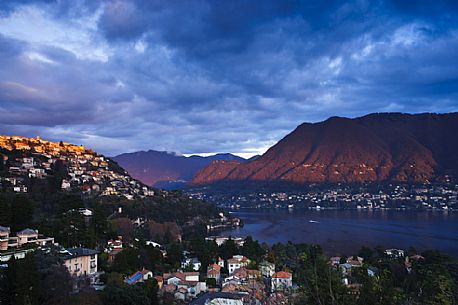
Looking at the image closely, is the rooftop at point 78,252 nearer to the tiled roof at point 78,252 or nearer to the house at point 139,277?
the tiled roof at point 78,252

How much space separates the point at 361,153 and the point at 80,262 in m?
85.9

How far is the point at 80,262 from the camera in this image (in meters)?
9.77

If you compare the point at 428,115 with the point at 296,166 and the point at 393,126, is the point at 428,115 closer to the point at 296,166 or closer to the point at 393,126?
the point at 393,126

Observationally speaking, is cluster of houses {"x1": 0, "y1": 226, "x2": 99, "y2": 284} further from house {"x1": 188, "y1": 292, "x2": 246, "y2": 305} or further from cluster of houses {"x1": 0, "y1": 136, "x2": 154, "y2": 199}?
cluster of houses {"x1": 0, "y1": 136, "x2": 154, "y2": 199}

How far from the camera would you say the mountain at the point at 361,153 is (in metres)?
76.9

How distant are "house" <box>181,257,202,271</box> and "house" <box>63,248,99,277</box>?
3.56 meters

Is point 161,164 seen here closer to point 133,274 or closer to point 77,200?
point 77,200

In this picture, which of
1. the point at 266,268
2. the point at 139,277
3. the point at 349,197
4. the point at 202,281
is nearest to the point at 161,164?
the point at 349,197

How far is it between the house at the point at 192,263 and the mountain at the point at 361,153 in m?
62.7

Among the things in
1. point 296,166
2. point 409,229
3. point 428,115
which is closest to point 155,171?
point 296,166

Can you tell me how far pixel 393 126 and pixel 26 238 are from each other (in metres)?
107

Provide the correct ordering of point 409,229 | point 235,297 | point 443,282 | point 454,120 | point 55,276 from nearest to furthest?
point 443,282 < point 55,276 < point 235,297 < point 409,229 < point 454,120

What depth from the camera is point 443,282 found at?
2.14 m

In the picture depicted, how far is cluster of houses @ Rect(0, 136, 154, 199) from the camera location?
23594 millimetres
